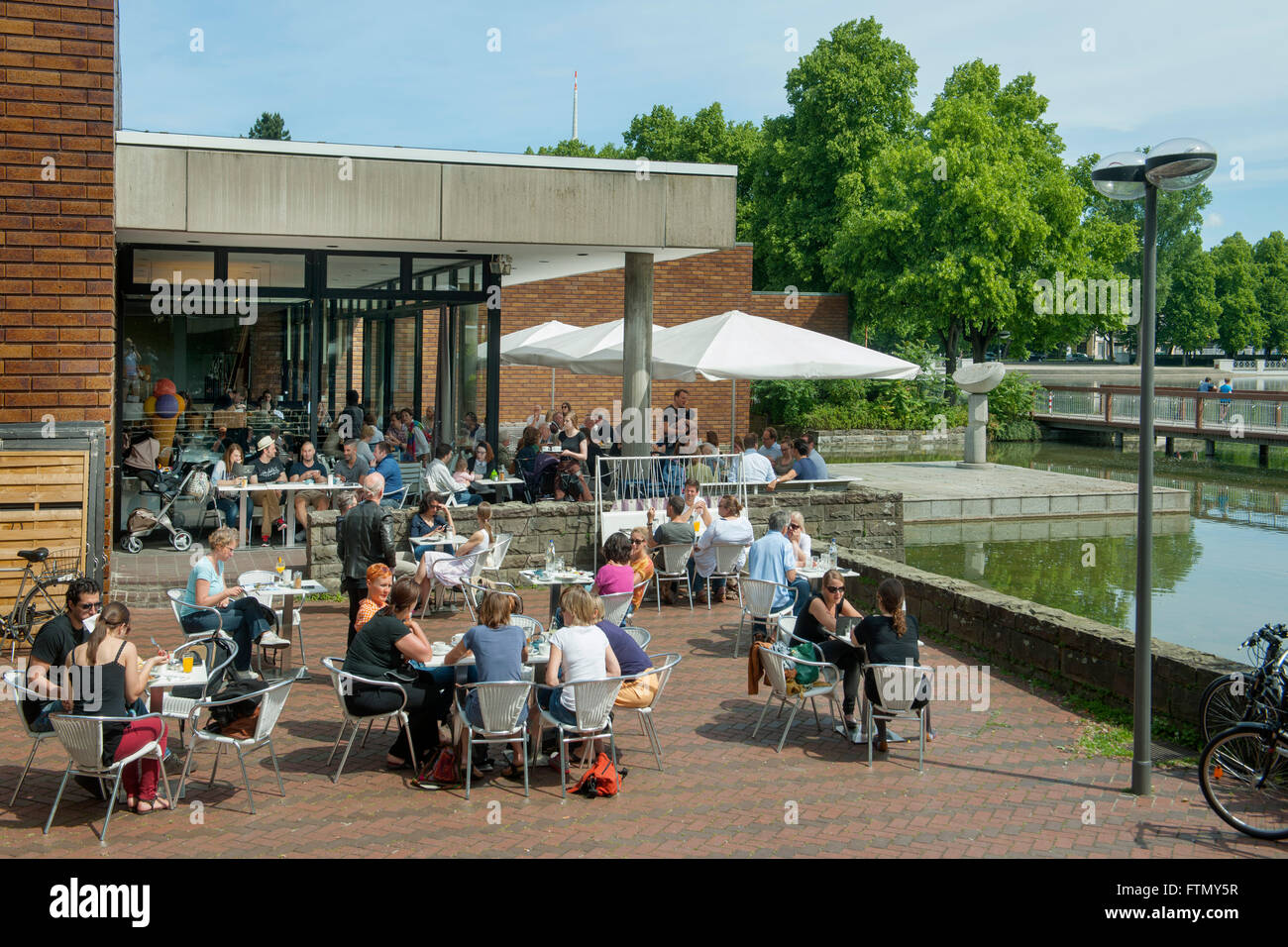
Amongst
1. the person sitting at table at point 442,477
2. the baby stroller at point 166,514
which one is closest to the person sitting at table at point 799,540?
the person sitting at table at point 442,477

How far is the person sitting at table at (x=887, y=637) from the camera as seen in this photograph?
24.7ft

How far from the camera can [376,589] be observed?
789 centimetres

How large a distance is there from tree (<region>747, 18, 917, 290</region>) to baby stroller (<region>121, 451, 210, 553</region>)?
3407 cm

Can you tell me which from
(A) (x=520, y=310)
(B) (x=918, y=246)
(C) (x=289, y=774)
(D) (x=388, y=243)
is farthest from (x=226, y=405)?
(B) (x=918, y=246)

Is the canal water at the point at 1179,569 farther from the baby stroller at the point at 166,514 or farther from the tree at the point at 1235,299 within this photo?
the tree at the point at 1235,299

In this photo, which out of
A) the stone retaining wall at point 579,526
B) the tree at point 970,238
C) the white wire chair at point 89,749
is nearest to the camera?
the white wire chair at point 89,749

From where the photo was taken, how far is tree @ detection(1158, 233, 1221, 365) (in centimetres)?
8456

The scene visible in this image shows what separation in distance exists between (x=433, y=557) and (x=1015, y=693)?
17.3ft

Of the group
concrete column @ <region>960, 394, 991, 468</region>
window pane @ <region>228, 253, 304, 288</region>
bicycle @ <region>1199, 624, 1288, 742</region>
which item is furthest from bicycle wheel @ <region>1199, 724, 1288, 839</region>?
concrete column @ <region>960, 394, 991, 468</region>

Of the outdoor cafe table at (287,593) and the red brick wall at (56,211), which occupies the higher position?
the red brick wall at (56,211)

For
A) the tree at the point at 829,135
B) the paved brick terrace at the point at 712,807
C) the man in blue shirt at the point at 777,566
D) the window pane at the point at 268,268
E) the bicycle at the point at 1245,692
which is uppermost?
the tree at the point at 829,135

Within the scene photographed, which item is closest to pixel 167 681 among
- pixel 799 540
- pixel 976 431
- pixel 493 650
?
pixel 493 650

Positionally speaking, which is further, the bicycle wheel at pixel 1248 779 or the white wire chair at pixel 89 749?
the bicycle wheel at pixel 1248 779

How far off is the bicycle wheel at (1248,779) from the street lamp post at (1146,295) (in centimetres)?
46
